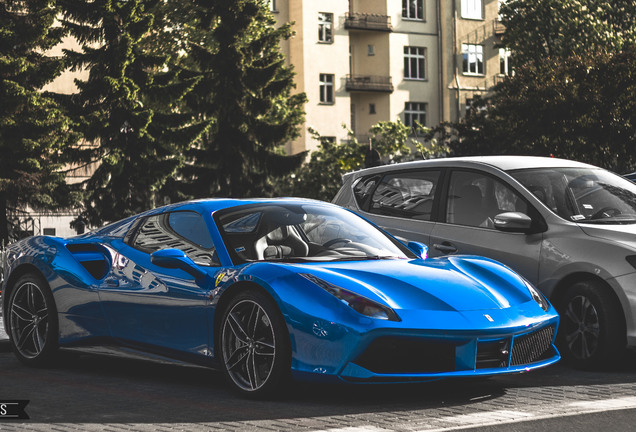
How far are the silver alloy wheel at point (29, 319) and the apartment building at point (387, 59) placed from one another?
5138 centimetres

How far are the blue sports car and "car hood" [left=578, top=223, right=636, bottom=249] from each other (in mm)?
1289

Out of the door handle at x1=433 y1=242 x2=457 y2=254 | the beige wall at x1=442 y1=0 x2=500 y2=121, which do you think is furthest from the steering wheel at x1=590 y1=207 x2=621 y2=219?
the beige wall at x1=442 y1=0 x2=500 y2=121

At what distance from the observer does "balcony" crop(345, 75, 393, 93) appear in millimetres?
62969

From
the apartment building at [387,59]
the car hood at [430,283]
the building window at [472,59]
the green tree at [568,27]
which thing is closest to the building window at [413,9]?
the apartment building at [387,59]

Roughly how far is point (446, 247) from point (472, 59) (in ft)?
196

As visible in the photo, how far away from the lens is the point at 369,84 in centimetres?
6362

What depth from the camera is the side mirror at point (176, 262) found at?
24.3ft

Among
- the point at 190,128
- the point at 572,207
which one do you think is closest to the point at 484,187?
the point at 572,207

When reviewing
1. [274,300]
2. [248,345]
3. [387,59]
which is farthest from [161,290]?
[387,59]

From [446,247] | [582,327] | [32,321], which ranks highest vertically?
[446,247]

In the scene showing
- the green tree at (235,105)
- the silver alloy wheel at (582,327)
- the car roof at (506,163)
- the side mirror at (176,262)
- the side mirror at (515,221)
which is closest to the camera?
the side mirror at (176,262)

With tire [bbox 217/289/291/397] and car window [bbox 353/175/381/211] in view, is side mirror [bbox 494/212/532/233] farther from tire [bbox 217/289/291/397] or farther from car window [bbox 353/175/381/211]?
tire [bbox 217/289/291/397]

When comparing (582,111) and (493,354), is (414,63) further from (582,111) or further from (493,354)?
(493,354)

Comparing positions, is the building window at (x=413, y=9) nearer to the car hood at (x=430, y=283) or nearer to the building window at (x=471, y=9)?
the building window at (x=471, y=9)
